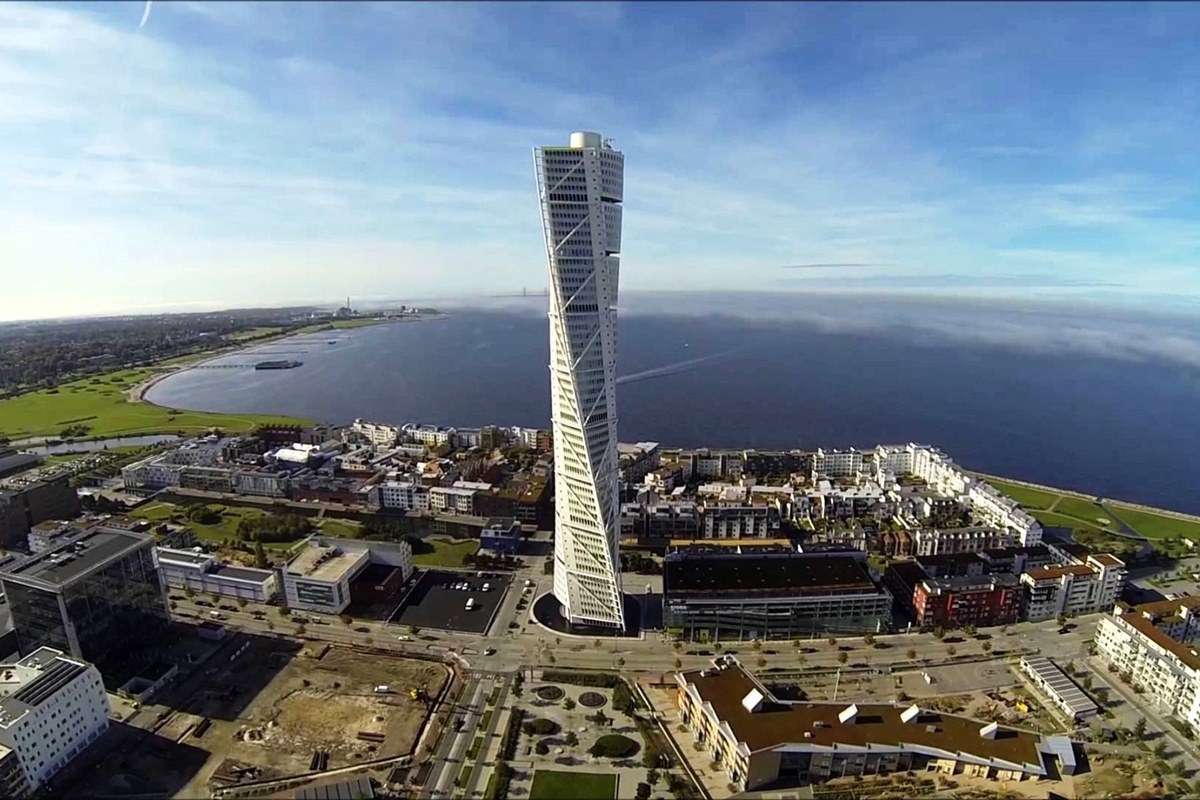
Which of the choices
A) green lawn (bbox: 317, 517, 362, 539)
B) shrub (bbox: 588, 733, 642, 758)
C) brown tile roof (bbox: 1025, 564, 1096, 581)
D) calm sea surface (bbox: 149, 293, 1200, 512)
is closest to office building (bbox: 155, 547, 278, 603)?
green lawn (bbox: 317, 517, 362, 539)

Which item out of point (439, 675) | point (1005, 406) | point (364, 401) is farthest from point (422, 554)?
point (1005, 406)

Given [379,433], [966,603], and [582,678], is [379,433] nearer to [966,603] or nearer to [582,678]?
[582,678]

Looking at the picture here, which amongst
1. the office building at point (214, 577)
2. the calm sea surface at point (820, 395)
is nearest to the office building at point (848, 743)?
the office building at point (214, 577)

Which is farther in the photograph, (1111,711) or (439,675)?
(439,675)

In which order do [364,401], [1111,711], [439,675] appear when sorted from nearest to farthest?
[1111,711] → [439,675] → [364,401]

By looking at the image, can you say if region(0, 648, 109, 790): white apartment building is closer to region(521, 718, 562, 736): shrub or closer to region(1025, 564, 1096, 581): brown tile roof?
region(521, 718, 562, 736): shrub

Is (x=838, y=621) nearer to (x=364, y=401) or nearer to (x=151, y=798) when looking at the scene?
(x=151, y=798)
